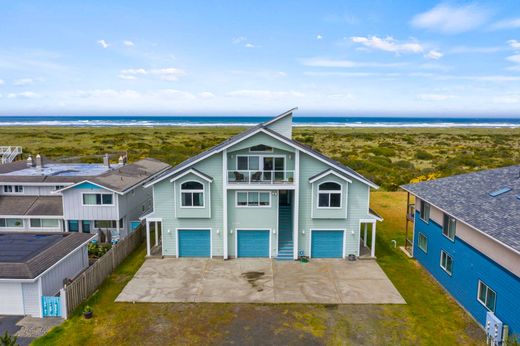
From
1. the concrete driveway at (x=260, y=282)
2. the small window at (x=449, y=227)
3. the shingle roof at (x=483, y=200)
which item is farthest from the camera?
the small window at (x=449, y=227)

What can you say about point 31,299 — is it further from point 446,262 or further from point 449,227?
point 449,227

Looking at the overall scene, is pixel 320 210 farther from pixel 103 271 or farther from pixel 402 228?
pixel 103 271

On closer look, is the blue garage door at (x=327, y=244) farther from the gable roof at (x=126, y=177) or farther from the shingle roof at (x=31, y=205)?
the shingle roof at (x=31, y=205)

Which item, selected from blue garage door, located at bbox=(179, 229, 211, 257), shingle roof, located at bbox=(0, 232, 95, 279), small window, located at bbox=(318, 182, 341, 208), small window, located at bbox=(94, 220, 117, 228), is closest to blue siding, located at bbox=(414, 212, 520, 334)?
small window, located at bbox=(318, 182, 341, 208)

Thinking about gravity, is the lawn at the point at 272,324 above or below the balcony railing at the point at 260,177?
below

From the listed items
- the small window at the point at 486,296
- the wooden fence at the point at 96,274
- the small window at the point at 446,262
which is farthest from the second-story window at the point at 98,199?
the small window at the point at 486,296

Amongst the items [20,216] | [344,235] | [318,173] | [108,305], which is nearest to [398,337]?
[344,235]

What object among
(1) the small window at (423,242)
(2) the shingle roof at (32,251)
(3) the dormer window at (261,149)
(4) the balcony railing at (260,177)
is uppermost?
(3) the dormer window at (261,149)

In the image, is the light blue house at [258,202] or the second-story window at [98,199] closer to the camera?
the light blue house at [258,202]
